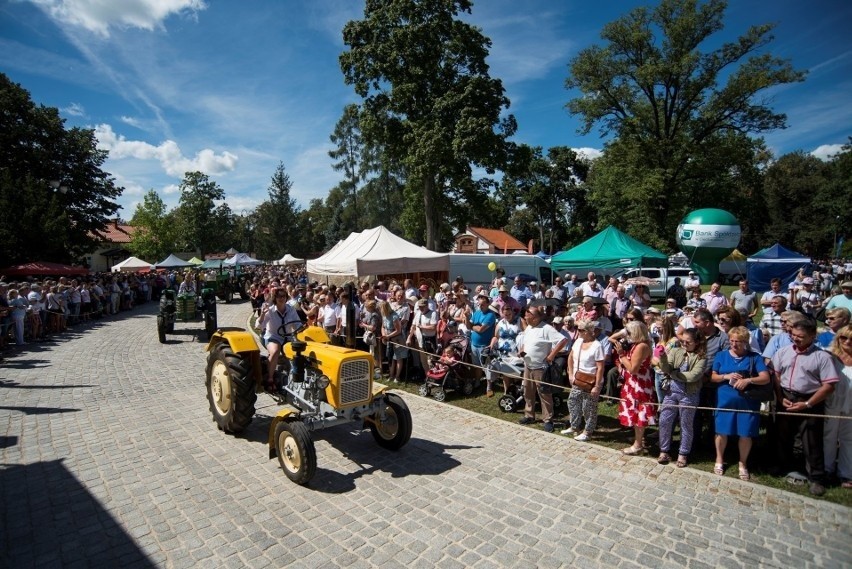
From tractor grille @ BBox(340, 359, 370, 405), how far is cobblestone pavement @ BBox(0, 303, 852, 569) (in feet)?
2.65

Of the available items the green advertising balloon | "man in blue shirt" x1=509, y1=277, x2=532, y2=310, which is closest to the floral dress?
"man in blue shirt" x1=509, y1=277, x2=532, y2=310

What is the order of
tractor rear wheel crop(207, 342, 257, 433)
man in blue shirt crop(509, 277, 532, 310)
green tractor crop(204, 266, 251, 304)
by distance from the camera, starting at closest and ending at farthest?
tractor rear wheel crop(207, 342, 257, 433)
man in blue shirt crop(509, 277, 532, 310)
green tractor crop(204, 266, 251, 304)

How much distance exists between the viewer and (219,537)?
3.78 metres

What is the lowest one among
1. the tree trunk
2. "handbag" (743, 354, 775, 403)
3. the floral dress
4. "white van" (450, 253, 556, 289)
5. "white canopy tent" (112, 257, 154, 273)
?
the floral dress

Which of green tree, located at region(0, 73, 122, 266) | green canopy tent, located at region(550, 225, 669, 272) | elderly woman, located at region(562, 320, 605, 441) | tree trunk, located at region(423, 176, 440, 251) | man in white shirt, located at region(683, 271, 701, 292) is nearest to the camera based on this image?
elderly woman, located at region(562, 320, 605, 441)

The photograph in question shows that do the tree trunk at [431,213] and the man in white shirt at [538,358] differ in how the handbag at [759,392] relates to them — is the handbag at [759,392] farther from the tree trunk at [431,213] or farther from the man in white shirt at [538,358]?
the tree trunk at [431,213]

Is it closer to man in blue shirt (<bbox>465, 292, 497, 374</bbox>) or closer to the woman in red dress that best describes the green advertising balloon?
man in blue shirt (<bbox>465, 292, 497, 374</bbox>)

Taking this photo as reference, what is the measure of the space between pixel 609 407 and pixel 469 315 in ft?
9.50

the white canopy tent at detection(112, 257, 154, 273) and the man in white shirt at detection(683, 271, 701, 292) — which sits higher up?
the white canopy tent at detection(112, 257, 154, 273)

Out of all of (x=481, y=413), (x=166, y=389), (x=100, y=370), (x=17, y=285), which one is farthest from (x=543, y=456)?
(x=17, y=285)

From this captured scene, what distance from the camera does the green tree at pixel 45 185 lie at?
22.8 metres

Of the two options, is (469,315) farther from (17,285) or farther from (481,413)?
(17,285)

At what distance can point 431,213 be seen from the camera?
26938 mm

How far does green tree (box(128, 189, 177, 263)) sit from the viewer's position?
47.2 metres
